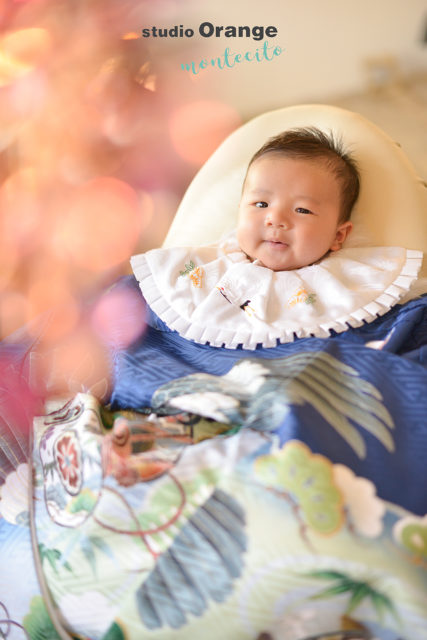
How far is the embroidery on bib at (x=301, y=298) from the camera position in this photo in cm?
104

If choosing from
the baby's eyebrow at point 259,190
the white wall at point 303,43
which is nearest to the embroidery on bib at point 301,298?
the baby's eyebrow at point 259,190

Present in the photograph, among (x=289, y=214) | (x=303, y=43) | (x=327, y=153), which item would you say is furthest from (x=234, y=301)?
(x=303, y=43)

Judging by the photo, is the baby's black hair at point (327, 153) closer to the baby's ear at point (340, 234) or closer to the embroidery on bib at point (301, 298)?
the baby's ear at point (340, 234)

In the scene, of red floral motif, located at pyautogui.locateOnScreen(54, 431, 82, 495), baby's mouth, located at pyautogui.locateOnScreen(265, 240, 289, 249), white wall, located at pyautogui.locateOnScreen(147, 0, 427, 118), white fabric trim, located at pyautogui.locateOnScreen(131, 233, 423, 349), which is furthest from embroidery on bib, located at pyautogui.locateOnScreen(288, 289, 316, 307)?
white wall, located at pyautogui.locateOnScreen(147, 0, 427, 118)

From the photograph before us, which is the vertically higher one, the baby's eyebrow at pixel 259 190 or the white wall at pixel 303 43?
the white wall at pixel 303 43

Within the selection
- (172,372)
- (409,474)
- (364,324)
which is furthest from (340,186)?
(409,474)

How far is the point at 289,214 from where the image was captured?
1.12 metres

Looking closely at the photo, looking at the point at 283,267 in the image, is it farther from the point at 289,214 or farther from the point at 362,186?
the point at 362,186

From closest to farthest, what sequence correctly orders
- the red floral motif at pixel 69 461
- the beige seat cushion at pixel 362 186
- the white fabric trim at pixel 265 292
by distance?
the red floral motif at pixel 69 461 < the white fabric trim at pixel 265 292 < the beige seat cushion at pixel 362 186

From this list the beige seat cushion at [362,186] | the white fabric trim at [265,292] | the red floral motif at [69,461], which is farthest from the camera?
the beige seat cushion at [362,186]

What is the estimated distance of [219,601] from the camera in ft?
2.20

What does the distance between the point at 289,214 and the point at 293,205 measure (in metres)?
0.02

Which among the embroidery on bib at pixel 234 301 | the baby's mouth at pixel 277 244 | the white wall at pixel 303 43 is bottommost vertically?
the embroidery on bib at pixel 234 301

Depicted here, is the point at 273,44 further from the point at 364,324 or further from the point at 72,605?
the point at 72,605
